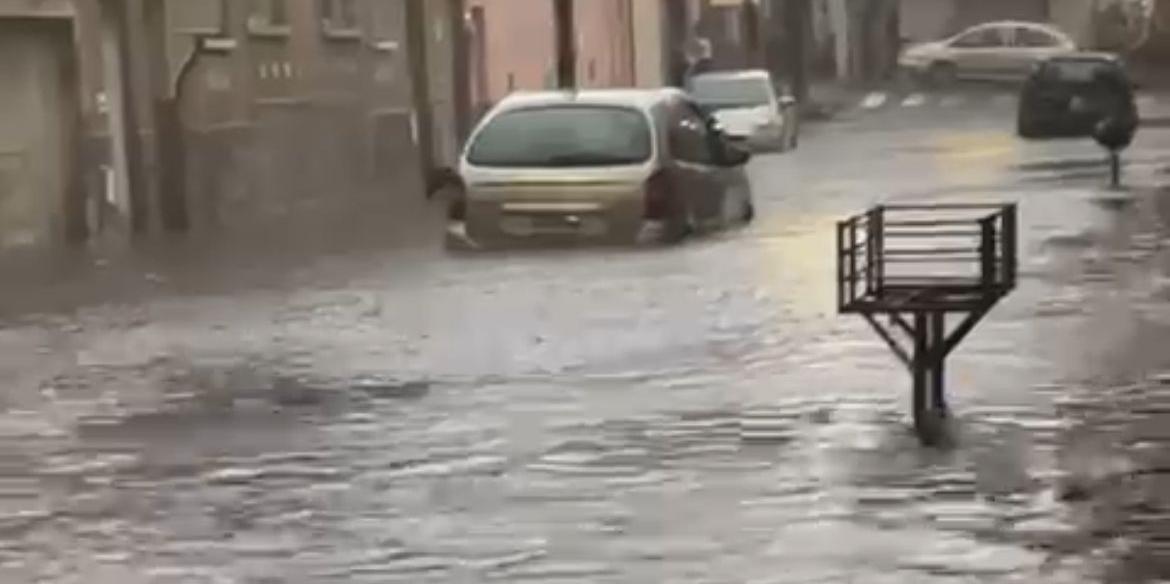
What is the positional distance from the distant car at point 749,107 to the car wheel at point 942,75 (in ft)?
60.7

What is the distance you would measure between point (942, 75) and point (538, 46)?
1956 centimetres

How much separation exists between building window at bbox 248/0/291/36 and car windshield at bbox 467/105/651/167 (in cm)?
1220

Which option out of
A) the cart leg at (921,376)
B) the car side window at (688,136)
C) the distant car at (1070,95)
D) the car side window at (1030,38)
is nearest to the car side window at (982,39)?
the car side window at (1030,38)

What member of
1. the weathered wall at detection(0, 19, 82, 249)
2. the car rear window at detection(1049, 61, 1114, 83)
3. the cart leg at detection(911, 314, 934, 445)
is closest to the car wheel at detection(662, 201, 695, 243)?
the weathered wall at detection(0, 19, 82, 249)

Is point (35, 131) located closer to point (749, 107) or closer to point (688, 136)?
point (688, 136)

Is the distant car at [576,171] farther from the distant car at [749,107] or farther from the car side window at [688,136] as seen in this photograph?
the distant car at [749,107]

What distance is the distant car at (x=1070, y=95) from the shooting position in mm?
48125

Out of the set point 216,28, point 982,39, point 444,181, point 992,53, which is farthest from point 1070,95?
point 444,181

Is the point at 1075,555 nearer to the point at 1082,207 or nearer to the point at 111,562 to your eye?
the point at 111,562

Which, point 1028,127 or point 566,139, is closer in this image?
point 566,139

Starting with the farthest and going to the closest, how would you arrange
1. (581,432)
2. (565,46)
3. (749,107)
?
1. (749,107)
2. (565,46)
3. (581,432)

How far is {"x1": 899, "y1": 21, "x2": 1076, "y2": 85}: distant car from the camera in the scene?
68.8m

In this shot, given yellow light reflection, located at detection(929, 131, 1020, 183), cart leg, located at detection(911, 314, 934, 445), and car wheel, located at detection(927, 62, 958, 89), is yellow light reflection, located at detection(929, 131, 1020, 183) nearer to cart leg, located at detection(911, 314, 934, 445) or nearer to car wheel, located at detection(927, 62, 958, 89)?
car wheel, located at detection(927, 62, 958, 89)

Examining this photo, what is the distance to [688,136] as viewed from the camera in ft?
85.5
